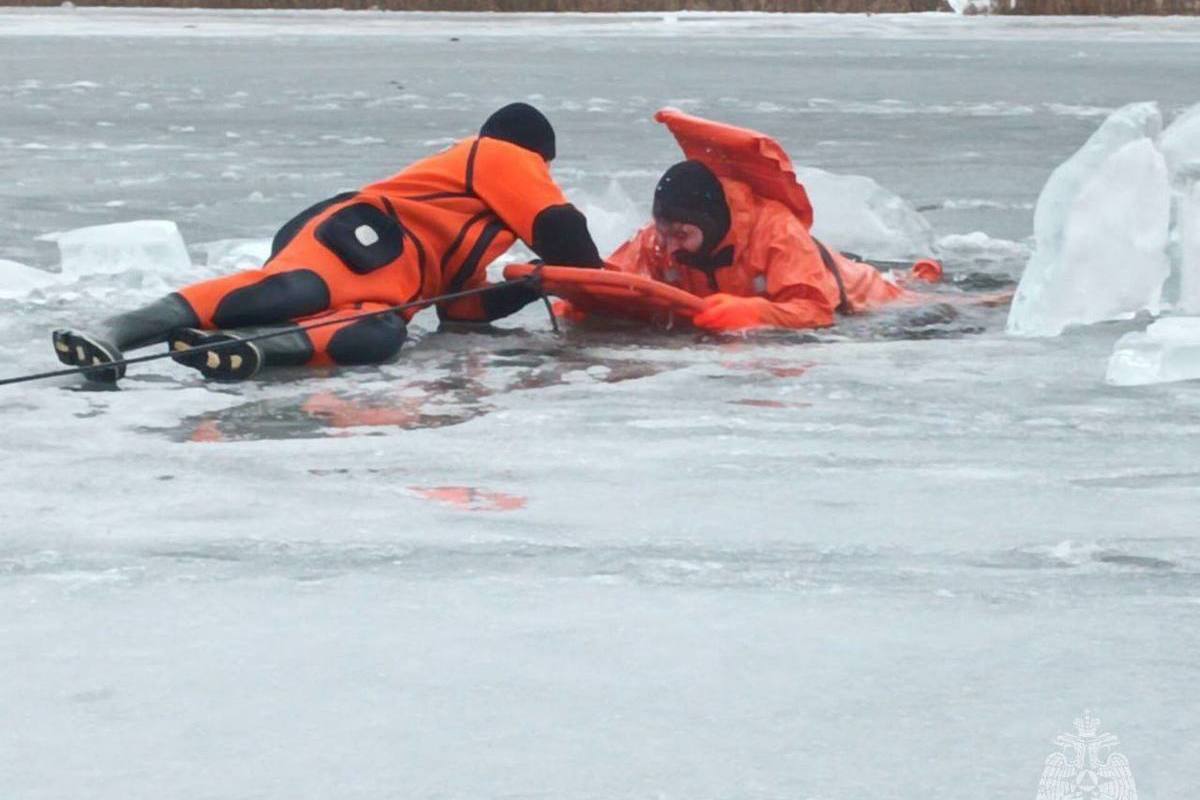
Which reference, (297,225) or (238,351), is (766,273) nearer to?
(297,225)

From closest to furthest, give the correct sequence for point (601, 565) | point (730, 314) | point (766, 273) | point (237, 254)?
point (601, 565)
point (730, 314)
point (766, 273)
point (237, 254)

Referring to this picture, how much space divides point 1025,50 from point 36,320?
14.3 meters

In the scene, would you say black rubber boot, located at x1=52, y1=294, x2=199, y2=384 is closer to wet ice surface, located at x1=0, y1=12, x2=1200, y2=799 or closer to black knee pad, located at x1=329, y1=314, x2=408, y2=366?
wet ice surface, located at x1=0, y1=12, x2=1200, y2=799

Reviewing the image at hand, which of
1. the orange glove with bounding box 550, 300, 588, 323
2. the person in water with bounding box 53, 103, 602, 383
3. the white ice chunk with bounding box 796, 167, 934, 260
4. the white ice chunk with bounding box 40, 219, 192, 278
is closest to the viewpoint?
the person in water with bounding box 53, 103, 602, 383

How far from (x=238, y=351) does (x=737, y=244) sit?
5.84ft

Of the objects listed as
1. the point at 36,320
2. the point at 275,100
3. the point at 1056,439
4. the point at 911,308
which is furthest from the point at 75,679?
the point at 275,100

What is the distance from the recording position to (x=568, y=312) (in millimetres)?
6762

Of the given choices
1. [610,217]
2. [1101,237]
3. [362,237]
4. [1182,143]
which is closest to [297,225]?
[362,237]

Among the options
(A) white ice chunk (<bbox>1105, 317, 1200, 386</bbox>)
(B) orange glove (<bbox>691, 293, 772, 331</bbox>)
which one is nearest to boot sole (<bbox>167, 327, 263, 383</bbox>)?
(B) orange glove (<bbox>691, 293, 772, 331</bbox>)

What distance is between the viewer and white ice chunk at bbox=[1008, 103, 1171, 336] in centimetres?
653

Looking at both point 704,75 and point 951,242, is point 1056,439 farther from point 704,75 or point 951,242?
point 704,75

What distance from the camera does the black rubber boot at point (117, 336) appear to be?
5477mm

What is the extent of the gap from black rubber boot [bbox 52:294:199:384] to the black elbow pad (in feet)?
3.35

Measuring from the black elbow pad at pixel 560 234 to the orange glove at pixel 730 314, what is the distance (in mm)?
433
